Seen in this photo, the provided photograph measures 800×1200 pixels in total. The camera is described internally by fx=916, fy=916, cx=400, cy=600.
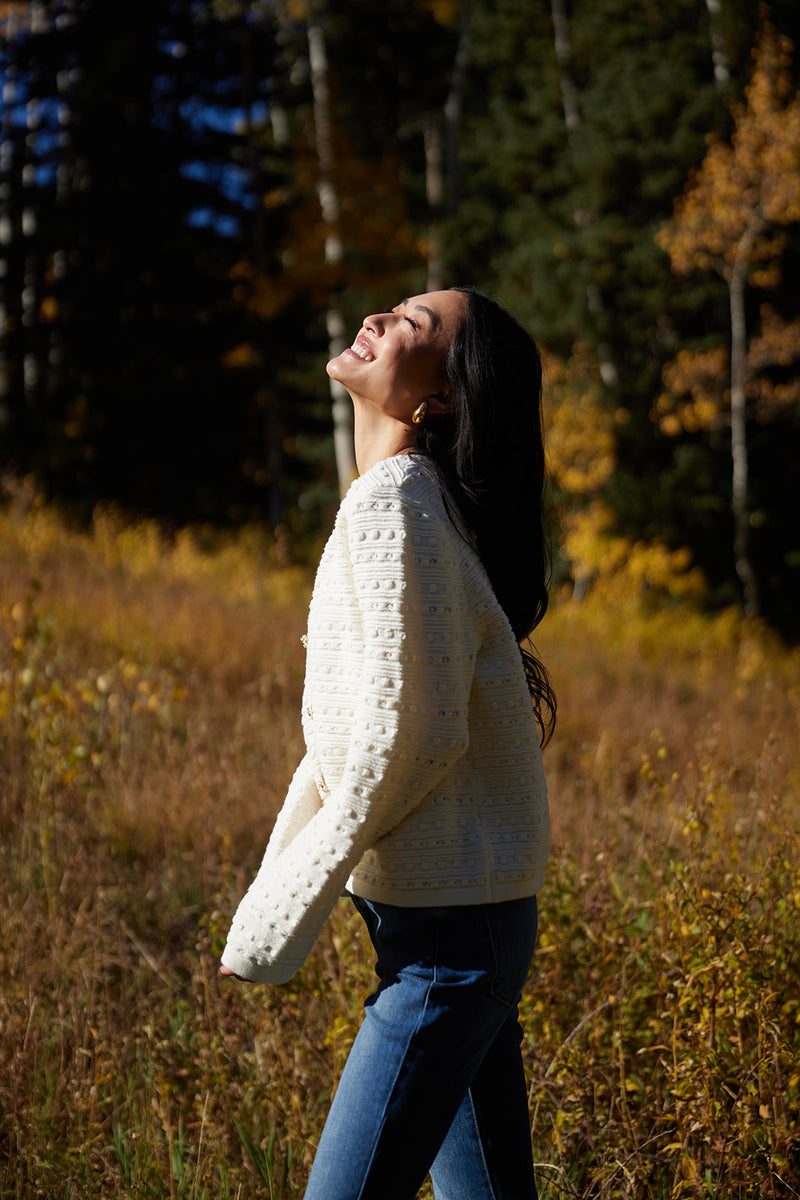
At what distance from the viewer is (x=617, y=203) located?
51.5ft

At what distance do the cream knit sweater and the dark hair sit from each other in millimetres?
91

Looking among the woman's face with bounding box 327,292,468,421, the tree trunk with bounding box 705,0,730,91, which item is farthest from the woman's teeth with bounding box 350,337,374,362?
the tree trunk with bounding box 705,0,730,91

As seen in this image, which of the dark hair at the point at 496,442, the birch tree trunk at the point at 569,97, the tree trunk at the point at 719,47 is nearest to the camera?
the dark hair at the point at 496,442

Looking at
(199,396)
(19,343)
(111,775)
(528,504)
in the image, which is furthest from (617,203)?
(528,504)

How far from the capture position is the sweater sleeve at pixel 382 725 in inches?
46.2

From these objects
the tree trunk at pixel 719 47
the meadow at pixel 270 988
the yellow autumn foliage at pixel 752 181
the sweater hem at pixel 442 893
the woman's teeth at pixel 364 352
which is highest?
the tree trunk at pixel 719 47

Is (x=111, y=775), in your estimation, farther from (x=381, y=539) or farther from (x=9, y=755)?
(x=381, y=539)

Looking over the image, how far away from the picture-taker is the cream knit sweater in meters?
1.18

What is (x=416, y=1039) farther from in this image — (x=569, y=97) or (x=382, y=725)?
(x=569, y=97)

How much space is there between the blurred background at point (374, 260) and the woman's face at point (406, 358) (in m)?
11.4

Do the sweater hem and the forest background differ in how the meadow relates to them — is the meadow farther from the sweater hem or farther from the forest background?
the sweater hem

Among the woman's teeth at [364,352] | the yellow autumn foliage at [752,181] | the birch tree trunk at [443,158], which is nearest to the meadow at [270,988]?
the woman's teeth at [364,352]

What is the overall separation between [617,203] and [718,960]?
52.9ft

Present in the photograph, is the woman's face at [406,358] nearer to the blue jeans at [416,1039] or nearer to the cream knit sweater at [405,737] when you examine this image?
the cream knit sweater at [405,737]
